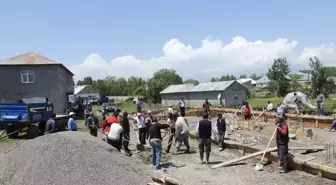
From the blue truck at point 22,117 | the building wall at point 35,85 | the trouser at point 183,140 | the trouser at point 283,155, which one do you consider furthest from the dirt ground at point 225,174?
the building wall at point 35,85

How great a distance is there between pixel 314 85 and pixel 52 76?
30376 millimetres

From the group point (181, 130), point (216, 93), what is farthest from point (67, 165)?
point (216, 93)

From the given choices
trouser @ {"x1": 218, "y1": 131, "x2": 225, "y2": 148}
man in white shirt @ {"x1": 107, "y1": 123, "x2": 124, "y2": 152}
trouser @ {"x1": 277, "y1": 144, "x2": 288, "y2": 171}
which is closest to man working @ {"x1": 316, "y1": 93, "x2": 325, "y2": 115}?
trouser @ {"x1": 218, "y1": 131, "x2": 225, "y2": 148}

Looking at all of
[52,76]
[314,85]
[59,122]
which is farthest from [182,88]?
[59,122]

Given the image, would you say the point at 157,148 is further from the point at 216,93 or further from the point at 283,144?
the point at 216,93

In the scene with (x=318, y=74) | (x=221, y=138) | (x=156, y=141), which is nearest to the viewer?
(x=156, y=141)

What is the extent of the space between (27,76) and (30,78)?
0.92 feet

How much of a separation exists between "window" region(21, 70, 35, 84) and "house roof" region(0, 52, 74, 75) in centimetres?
79

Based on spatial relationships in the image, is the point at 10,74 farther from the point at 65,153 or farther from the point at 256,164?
the point at 256,164

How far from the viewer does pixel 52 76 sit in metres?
26.4

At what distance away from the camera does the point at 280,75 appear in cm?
5538

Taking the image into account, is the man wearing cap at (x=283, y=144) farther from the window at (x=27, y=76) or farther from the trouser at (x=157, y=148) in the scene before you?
the window at (x=27, y=76)

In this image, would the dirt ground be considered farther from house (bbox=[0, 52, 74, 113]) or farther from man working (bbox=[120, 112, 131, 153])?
house (bbox=[0, 52, 74, 113])

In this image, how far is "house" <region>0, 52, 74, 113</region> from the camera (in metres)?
25.3
